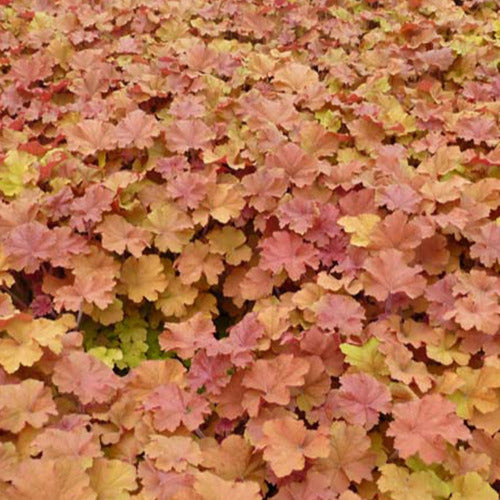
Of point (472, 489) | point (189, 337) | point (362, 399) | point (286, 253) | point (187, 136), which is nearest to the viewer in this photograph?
point (472, 489)

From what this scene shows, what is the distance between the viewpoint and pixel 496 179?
343 cm

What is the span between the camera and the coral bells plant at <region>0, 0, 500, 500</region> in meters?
2.39

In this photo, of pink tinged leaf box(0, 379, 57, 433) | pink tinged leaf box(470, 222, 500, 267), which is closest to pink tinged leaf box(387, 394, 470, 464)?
pink tinged leaf box(470, 222, 500, 267)

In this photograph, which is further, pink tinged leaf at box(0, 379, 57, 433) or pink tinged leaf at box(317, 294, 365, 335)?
pink tinged leaf at box(317, 294, 365, 335)

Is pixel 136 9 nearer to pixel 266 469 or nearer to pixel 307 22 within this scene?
pixel 307 22

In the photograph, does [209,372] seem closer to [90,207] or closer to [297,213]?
[297,213]

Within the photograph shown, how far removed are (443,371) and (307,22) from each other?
135 inches

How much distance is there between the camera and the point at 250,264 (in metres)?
3.52

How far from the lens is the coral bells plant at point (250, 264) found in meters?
2.39

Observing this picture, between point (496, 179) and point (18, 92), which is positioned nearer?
point (496, 179)

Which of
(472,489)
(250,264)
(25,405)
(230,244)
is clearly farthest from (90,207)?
(472,489)

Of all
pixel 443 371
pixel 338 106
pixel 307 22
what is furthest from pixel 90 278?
pixel 307 22

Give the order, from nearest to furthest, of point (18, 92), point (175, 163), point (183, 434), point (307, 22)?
point (183, 434) < point (175, 163) < point (18, 92) < point (307, 22)

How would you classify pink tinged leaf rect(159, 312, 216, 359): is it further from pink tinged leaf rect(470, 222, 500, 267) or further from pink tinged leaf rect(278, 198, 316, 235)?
pink tinged leaf rect(470, 222, 500, 267)
